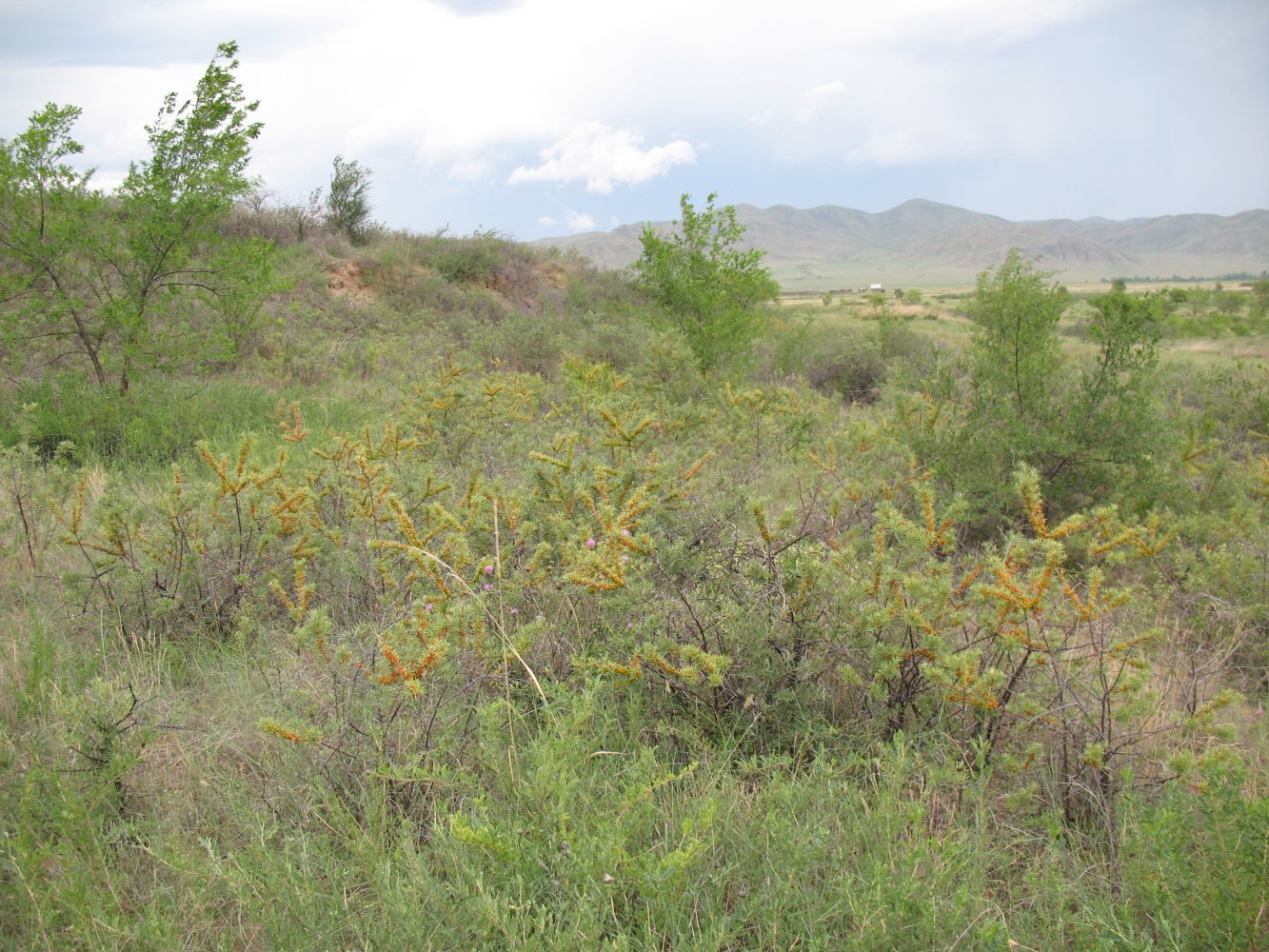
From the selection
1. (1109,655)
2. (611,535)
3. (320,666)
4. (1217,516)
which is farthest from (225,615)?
(1217,516)

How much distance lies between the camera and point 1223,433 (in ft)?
28.9

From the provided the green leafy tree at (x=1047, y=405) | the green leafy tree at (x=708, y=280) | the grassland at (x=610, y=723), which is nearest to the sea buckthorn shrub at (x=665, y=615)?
the grassland at (x=610, y=723)

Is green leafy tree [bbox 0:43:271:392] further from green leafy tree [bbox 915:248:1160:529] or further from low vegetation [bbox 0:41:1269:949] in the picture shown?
green leafy tree [bbox 915:248:1160:529]

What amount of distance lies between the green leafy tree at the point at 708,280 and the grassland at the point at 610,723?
724cm

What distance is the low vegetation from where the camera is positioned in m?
1.96

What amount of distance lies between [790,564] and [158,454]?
21.8 feet

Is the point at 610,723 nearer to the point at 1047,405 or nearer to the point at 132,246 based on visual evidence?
the point at 1047,405

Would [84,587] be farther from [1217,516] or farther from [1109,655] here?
[1217,516]

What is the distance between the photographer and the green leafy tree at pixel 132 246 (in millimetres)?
7512

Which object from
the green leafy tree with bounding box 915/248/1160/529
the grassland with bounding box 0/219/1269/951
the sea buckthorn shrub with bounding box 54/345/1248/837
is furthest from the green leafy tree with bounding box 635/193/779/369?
the sea buckthorn shrub with bounding box 54/345/1248/837

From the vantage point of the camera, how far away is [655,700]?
9.76 feet

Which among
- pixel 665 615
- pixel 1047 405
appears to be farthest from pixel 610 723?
pixel 1047 405

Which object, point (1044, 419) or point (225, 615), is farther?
point (1044, 419)

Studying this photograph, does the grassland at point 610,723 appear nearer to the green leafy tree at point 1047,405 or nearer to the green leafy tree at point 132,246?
the green leafy tree at point 1047,405
